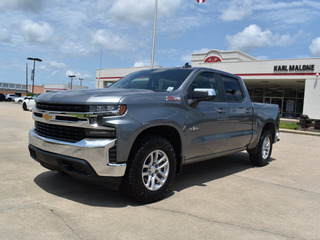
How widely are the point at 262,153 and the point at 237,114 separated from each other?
158cm

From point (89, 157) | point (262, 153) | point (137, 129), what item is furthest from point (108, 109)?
point (262, 153)

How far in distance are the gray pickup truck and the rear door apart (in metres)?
0.08

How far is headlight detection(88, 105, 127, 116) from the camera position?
3.30 m

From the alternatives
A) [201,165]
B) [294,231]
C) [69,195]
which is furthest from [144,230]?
[201,165]

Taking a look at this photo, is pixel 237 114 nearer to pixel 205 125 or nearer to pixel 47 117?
pixel 205 125

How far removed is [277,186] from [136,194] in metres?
2.62

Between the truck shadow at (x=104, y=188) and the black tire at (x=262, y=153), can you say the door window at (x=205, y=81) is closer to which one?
the truck shadow at (x=104, y=188)

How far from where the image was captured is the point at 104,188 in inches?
Answer: 168

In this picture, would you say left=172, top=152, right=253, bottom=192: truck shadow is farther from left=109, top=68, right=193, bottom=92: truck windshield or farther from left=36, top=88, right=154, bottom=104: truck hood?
left=36, top=88, right=154, bottom=104: truck hood

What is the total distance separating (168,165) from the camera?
3916 millimetres

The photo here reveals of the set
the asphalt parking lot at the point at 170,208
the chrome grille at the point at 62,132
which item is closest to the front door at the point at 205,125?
the asphalt parking lot at the point at 170,208

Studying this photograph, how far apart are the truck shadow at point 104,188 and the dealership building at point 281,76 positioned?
13.9 metres

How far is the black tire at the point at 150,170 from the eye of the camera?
348cm

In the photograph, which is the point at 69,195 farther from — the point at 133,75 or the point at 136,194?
the point at 133,75
